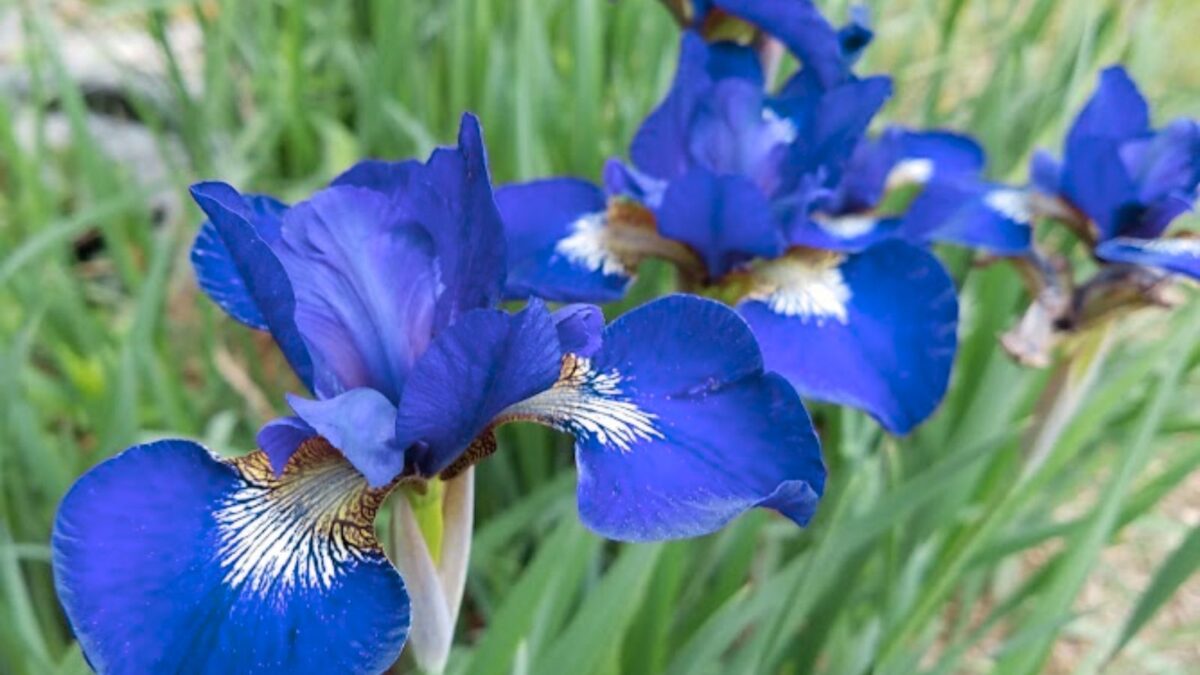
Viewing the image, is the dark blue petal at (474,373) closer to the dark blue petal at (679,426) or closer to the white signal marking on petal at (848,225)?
the dark blue petal at (679,426)

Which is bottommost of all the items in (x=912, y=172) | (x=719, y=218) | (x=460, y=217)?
(x=912, y=172)

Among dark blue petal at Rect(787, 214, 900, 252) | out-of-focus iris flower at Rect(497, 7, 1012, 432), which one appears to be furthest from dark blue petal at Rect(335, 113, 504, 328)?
dark blue petal at Rect(787, 214, 900, 252)

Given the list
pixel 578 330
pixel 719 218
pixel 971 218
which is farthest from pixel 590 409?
pixel 971 218

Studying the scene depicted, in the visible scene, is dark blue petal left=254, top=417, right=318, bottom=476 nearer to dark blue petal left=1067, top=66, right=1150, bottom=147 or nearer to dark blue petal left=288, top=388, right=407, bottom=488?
dark blue petal left=288, top=388, right=407, bottom=488

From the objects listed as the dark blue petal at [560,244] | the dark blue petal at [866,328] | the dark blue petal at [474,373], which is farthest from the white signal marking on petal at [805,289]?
the dark blue petal at [474,373]

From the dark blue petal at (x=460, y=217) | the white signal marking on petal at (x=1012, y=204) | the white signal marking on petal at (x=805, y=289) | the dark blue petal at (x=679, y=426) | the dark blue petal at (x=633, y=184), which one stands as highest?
the dark blue petal at (x=460, y=217)

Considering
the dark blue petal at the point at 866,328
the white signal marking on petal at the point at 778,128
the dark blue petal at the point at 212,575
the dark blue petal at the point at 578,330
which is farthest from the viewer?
the white signal marking on petal at the point at 778,128

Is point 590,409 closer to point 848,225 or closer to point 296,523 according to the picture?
point 296,523
